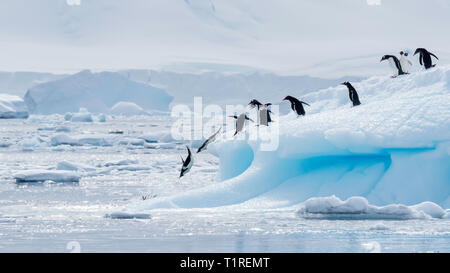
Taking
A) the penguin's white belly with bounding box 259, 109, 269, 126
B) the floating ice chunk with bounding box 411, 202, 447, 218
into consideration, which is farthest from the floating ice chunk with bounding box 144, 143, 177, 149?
the floating ice chunk with bounding box 411, 202, 447, 218

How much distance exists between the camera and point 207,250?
25.8 ft

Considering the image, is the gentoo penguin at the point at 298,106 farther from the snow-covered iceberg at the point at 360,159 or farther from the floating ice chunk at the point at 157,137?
the floating ice chunk at the point at 157,137

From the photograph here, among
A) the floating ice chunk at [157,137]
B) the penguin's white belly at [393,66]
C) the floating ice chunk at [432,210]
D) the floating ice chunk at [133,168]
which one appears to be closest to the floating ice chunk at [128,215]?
the floating ice chunk at [432,210]

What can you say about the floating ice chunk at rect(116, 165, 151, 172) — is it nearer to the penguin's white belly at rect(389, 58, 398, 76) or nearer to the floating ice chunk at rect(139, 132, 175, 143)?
the penguin's white belly at rect(389, 58, 398, 76)

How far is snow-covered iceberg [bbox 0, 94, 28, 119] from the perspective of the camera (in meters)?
67.6

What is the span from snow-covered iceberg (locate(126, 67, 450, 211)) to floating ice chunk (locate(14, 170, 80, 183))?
6.43 meters

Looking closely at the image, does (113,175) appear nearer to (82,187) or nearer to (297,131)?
(82,187)

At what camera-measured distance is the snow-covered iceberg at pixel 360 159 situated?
10.9 meters

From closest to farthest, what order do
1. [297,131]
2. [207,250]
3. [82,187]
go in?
[207,250]
[297,131]
[82,187]

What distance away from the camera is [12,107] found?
69000 mm

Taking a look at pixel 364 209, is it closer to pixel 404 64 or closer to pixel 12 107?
pixel 404 64
